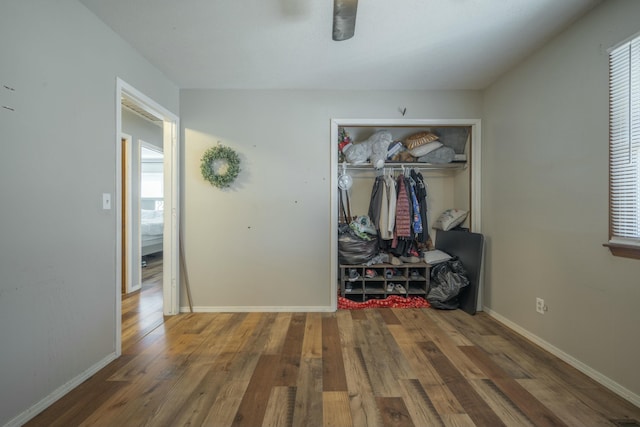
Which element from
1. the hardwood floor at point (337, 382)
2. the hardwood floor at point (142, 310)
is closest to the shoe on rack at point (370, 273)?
the hardwood floor at point (337, 382)

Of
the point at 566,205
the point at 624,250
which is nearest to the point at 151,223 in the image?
the point at 566,205

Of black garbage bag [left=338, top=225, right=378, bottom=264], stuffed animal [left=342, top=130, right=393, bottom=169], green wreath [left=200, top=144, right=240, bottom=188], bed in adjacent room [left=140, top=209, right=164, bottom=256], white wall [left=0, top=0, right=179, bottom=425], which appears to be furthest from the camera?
bed in adjacent room [left=140, top=209, right=164, bottom=256]

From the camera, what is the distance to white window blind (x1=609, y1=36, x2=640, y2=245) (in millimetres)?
1503

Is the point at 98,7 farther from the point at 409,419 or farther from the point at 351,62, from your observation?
the point at 409,419

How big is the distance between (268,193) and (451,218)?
83.0 inches

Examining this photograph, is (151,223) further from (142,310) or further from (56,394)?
(56,394)

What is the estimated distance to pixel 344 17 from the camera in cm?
145

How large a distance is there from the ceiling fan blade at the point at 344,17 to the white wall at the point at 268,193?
1310 mm

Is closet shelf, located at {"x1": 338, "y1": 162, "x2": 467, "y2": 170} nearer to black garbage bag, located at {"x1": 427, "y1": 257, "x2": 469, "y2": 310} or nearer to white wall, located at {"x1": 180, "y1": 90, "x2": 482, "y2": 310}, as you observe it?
white wall, located at {"x1": 180, "y1": 90, "x2": 482, "y2": 310}

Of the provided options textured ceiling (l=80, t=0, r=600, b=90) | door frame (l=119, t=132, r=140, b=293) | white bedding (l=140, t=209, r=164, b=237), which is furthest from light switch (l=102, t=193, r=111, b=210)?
white bedding (l=140, t=209, r=164, b=237)

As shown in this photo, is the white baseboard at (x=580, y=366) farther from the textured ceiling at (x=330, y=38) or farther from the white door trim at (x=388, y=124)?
the textured ceiling at (x=330, y=38)

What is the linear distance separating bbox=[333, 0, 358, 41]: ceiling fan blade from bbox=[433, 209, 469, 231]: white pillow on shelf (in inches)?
90.3

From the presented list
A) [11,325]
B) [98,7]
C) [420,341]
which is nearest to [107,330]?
[11,325]

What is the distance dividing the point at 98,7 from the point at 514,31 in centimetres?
287
